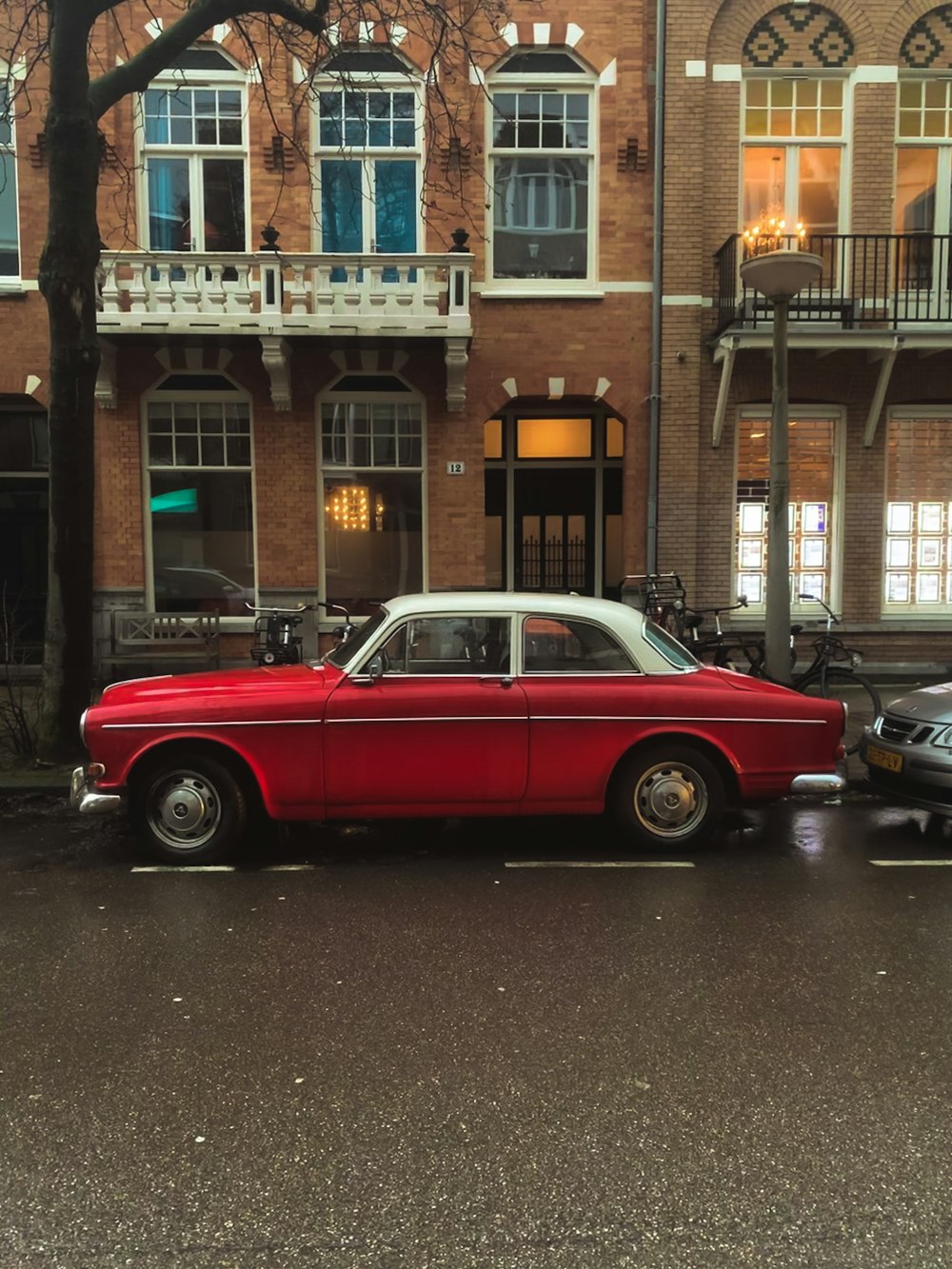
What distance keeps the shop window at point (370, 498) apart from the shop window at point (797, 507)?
14.3 feet

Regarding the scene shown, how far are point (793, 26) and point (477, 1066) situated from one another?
44.5 feet

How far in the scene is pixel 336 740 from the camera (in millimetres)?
5629

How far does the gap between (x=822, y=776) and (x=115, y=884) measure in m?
4.27

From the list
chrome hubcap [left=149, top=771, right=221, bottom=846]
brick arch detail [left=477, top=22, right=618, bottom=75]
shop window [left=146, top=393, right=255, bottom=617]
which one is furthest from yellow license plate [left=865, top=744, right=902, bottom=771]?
brick arch detail [left=477, top=22, right=618, bottom=75]

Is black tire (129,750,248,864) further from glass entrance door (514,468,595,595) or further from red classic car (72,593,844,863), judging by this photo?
glass entrance door (514,468,595,595)

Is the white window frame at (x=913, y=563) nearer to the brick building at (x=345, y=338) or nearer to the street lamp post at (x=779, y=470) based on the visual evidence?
the brick building at (x=345, y=338)

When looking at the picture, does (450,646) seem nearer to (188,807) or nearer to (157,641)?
(188,807)

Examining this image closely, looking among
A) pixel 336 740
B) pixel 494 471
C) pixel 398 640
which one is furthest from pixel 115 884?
pixel 494 471

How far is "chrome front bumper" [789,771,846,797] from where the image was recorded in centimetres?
584

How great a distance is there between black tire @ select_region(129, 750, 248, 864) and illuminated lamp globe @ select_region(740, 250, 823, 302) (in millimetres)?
5879

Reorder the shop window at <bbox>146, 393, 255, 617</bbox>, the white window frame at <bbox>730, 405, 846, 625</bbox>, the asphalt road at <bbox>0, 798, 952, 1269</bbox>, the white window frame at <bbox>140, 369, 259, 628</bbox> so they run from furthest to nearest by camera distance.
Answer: the white window frame at <bbox>730, 405, 846, 625</bbox> → the shop window at <bbox>146, 393, 255, 617</bbox> → the white window frame at <bbox>140, 369, 259, 628</bbox> → the asphalt road at <bbox>0, 798, 952, 1269</bbox>

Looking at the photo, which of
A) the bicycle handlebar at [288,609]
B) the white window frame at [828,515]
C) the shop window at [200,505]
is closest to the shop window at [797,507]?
the white window frame at [828,515]

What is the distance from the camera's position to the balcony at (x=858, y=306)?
11547 mm

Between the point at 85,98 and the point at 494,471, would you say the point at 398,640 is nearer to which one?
the point at 85,98
